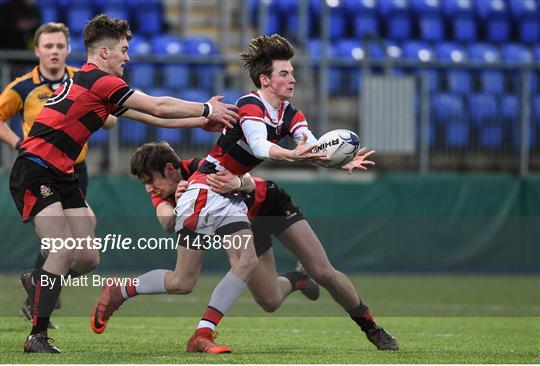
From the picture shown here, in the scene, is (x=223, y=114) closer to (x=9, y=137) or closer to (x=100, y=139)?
(x=9, y=137)

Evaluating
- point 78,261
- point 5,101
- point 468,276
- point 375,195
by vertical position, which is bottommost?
point 468,276

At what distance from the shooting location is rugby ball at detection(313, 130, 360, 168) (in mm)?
7469

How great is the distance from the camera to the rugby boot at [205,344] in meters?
7.44

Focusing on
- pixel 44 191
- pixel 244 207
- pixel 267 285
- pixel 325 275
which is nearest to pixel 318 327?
pixel 267 285

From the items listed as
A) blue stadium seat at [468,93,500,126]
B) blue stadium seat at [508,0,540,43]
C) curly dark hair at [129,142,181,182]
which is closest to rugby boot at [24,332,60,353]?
curly dark hair at [129,142,181,182]

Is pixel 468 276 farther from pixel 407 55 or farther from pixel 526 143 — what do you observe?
pixel 407 55

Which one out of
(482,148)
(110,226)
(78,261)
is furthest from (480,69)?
(78,261)

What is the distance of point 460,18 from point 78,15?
22.2 feet

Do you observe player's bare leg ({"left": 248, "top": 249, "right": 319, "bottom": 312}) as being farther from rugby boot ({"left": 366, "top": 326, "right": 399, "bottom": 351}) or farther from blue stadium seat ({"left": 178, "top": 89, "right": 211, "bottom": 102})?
blue stadium seat ({"left": 178, "top": 89, "right": 211, "bottom": 102})

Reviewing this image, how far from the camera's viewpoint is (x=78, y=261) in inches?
317

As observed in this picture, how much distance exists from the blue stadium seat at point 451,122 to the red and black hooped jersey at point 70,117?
9850 mm

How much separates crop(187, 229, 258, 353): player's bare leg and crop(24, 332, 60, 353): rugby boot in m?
0.88

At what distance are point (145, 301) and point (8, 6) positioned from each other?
6802 mm

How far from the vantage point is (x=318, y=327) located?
10211mm
